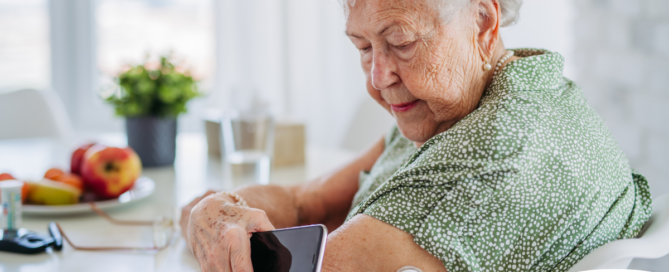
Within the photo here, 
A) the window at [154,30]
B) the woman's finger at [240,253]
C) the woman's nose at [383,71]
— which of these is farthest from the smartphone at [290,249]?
the window at [154,30]

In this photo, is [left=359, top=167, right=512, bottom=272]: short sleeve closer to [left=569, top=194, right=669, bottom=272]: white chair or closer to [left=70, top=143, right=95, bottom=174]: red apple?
[left=569, top=194, right=669, bottom=272]: white chair

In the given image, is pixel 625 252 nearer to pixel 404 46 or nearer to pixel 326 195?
pixel 404 46

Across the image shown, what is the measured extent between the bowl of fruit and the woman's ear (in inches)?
37.2

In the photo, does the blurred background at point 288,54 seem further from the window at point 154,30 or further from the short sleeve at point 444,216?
the short sleeve at point 444,216

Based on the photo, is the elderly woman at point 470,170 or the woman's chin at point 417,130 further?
the woman's chin at point 417,130

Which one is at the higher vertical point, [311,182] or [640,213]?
[640,213]

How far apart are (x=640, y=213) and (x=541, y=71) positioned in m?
0.27

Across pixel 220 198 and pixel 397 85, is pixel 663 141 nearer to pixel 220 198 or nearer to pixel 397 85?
pixel 397 85

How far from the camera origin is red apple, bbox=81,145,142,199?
139 cm

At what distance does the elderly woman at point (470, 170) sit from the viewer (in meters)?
0.69

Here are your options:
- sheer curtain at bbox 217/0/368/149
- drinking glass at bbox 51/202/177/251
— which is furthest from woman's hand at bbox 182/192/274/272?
sheer curtain at bbox 217/0/368/149

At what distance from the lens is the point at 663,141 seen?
1453 millimetres

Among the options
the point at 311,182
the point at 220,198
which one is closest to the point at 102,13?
the point at 311,182

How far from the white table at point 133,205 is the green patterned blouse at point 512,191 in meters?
0.49
